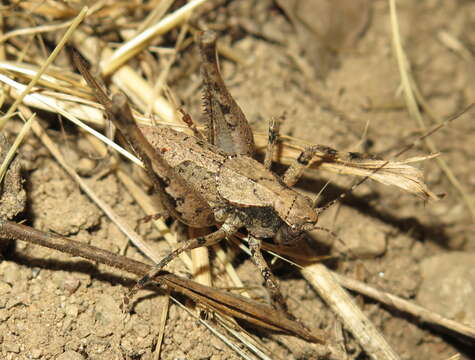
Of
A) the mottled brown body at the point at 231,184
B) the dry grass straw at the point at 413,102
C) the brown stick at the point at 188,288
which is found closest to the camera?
the brown stick at the point at 188,288

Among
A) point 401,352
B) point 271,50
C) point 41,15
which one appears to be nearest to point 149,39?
point 41,15

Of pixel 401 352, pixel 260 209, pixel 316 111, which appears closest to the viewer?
pixel 260 209

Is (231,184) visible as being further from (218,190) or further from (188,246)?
(188,246)

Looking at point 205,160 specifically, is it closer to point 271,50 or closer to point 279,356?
point 279,356

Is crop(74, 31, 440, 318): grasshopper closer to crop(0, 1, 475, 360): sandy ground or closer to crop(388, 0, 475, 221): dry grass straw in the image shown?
crop(0, 1, 475, 360): sandy ground

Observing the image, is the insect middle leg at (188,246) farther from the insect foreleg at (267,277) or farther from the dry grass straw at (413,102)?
the dry grass straw at (413,102)

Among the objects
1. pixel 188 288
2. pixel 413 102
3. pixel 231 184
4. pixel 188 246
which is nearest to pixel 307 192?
pixel 231 184

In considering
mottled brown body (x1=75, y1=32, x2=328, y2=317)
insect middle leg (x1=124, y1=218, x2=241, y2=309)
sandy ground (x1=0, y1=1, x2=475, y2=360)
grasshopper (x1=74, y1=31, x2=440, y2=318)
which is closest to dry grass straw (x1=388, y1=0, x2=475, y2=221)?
sandy ground (x1=0, y1=1, x2=475, y2=360)

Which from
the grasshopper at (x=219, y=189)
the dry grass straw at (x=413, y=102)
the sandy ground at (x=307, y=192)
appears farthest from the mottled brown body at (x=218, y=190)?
the dry grass straw at (x=413, y=102)
